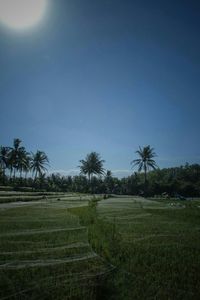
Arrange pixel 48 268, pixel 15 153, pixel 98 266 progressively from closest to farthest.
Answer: pixel 48 268 < pixel 98 266 < pixel 15 153

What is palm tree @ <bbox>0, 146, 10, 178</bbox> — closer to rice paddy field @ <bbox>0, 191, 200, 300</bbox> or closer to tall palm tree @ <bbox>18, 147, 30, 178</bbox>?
tall palm tree @ <bbox>18, 147, 30, 178</bbox>

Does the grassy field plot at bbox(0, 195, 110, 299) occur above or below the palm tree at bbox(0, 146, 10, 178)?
below

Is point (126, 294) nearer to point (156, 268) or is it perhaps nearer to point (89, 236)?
point (156, 268)

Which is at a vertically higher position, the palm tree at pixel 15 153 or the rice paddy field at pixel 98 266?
the palm tree at pixel 15 153

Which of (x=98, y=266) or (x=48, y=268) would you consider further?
(x=98, y=266)

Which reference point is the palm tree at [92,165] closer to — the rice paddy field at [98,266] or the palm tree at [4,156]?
the palm tree at [4,156]

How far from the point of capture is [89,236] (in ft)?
44.6

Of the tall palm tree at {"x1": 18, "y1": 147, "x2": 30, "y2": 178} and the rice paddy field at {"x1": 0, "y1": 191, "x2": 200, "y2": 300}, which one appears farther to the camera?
the tall palm tree at {"x1": 18, "y1": 147, "x2": 30, "y2": 178}

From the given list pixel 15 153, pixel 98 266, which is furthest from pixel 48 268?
pixel 15 153

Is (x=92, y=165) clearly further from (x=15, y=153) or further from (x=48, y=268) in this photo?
(x=48, y=268)

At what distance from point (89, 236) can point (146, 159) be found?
6618 cm

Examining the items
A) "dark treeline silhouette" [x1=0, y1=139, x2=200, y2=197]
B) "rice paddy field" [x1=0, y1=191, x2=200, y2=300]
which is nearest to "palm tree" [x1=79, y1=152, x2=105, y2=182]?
"dark treeline silhouette" [x1=0, y1=139, x2=200, y2=197]

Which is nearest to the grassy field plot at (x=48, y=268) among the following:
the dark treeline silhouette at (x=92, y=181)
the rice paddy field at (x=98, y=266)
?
the rice paddy field at (x=98, y=266)

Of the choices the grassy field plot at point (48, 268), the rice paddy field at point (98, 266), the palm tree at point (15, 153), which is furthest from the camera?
the palm tree at point (15, 153)
